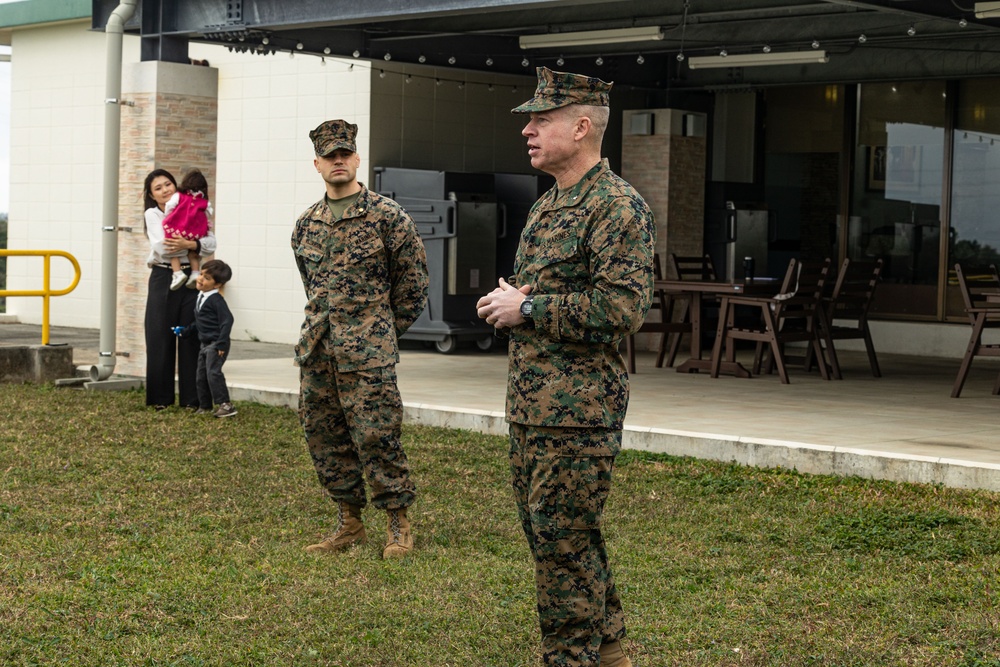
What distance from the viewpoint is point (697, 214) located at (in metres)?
15.9

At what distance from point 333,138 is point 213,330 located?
4127 millimetres

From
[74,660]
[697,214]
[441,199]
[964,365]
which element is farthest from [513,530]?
[697,214]

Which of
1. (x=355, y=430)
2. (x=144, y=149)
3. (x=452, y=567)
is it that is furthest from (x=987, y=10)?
(x=144, y=149)

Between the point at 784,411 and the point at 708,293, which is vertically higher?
the point at 708,293

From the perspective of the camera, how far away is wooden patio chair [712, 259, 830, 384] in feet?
37.6

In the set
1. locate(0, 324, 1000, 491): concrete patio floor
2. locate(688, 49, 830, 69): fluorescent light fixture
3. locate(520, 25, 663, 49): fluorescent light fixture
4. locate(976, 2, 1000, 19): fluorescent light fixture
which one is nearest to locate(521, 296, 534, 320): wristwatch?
locate(0, 324, 1000, 491): concrete patio floor

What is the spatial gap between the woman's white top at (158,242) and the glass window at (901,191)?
8088 millimetres

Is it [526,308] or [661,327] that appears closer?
[526,308]

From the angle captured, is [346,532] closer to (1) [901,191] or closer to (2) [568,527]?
(2) [568,527]

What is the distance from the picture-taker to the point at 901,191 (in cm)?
1524

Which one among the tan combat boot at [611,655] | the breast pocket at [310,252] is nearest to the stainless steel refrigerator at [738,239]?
the breast pocket at [310,252]

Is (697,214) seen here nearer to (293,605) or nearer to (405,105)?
(405,105)

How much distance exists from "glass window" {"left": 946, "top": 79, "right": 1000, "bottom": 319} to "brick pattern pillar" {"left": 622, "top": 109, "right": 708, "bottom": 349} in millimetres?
2737

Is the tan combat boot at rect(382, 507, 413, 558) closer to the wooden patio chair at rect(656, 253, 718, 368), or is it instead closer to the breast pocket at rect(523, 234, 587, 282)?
the breast pocket at rect(523, 234, 587, 282)
